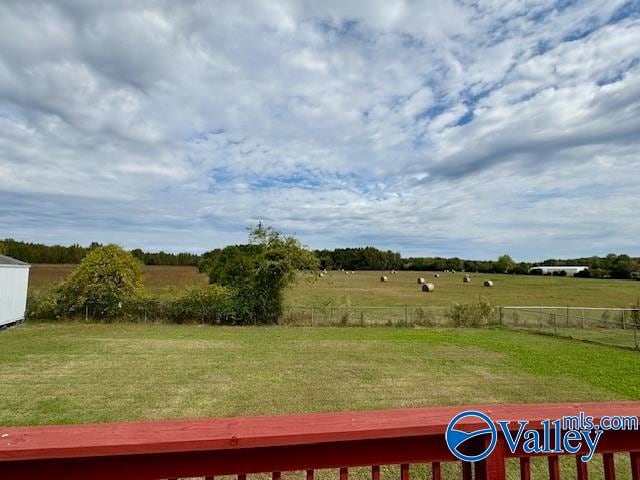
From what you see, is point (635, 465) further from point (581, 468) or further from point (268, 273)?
point (268, 273)

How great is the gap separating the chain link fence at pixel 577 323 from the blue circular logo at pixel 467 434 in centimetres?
1541

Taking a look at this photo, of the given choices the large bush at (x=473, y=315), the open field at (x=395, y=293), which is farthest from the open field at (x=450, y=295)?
the large bush at (x=473, y=315)

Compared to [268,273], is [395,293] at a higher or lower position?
lower

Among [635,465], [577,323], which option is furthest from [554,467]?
[577,323]

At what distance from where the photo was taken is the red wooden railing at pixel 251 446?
1116 mm

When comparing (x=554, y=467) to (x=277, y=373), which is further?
(x=277, y=373)

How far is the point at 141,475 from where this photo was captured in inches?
46.1

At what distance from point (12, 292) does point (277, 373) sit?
486 inches

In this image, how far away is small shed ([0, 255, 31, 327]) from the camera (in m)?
13.2

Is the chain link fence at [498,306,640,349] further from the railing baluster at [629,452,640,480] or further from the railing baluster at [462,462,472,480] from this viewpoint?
the railing baluster at [462,462,472,480]

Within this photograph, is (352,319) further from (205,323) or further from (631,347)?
(631,347)

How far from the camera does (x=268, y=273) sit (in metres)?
16.1

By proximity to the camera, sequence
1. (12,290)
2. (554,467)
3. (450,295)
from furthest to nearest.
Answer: (450,295)
(12,290)
(554,467)

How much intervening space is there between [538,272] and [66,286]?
74406 millimetres
